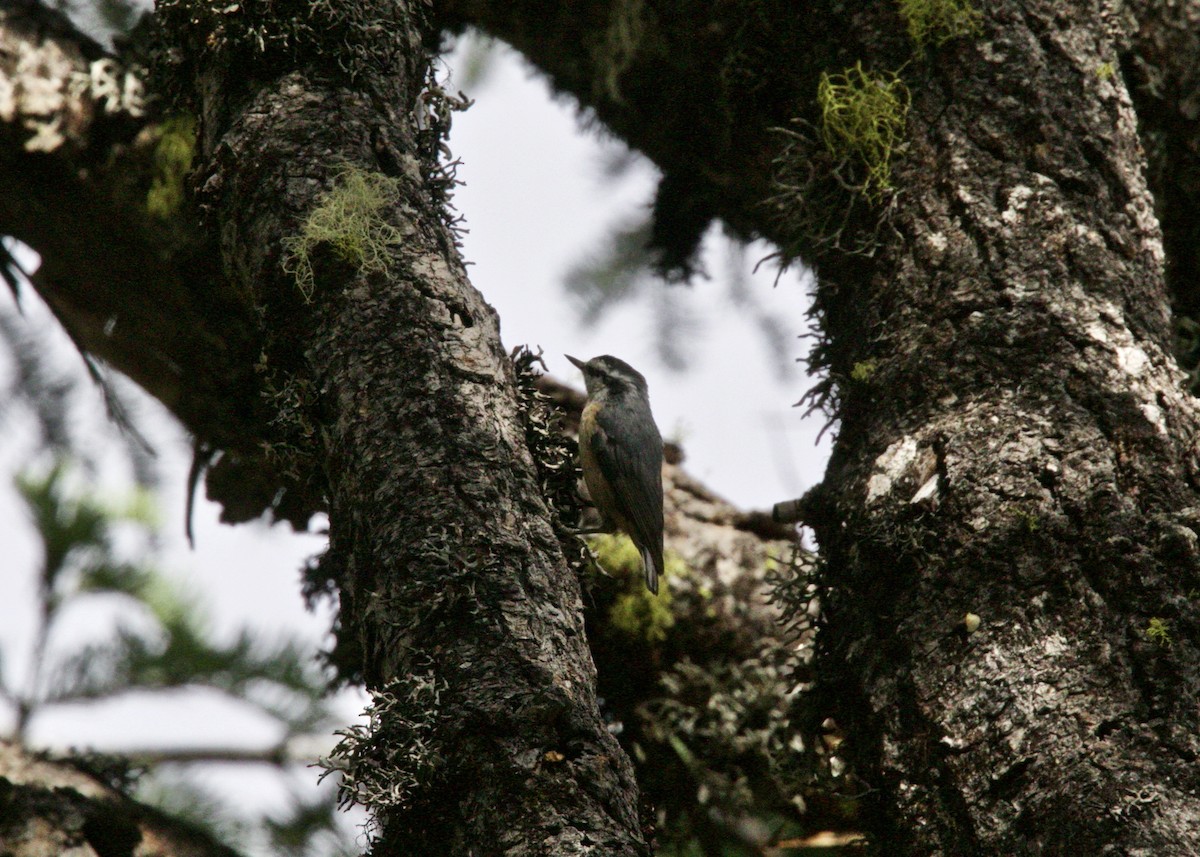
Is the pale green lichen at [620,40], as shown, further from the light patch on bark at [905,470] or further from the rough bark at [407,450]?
the light patch on bark at [905,470]

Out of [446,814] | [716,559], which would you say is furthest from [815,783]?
[716,559]

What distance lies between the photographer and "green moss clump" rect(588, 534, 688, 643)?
362cm

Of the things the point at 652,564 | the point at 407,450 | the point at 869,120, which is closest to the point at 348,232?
the point at 407,450

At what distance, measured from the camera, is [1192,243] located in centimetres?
344

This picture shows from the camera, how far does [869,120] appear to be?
2.77 metres

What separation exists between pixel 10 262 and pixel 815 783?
297cm

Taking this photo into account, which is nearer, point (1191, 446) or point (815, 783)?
point (1191, 446)

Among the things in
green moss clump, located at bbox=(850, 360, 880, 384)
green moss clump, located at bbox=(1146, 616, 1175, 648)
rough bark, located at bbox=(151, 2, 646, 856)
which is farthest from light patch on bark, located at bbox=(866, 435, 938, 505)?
rough bark, located at bbox=(151, 2, 646, 856)

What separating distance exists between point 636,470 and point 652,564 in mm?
533

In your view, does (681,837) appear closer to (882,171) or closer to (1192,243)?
(882,171)

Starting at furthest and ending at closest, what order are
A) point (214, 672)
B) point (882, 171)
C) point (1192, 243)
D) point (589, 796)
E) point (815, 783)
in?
point (214, 672), point (1192, 243), point (882, 171), point (815, 783), point (589, 796)

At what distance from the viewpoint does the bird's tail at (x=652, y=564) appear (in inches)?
141

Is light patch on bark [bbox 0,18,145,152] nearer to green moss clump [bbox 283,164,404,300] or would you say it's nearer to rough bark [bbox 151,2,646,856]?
rough bark [bbox 151,2,646,856]

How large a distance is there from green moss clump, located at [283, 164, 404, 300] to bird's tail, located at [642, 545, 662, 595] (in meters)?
1.72
